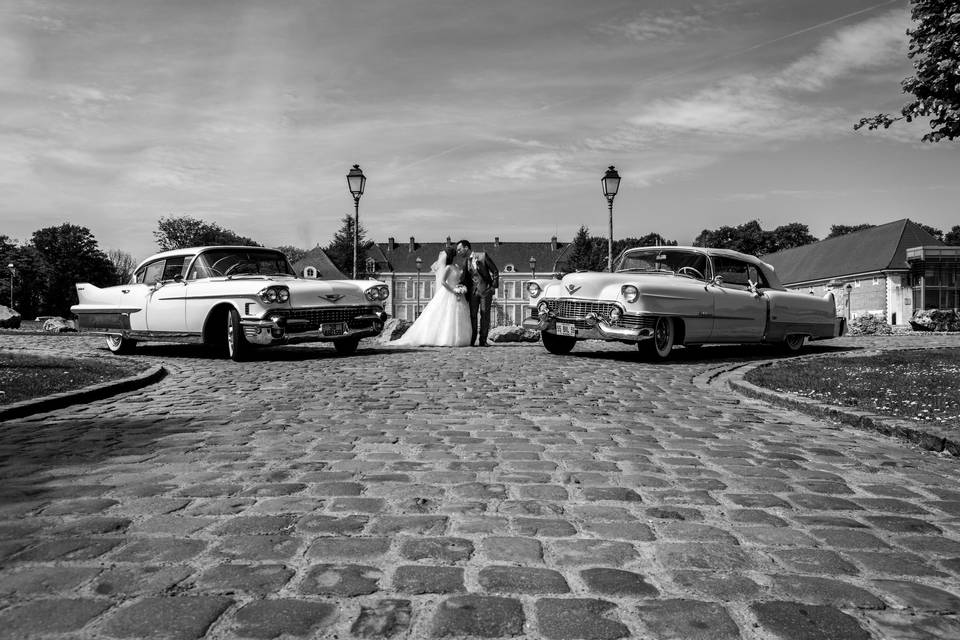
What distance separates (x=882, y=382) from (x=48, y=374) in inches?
355

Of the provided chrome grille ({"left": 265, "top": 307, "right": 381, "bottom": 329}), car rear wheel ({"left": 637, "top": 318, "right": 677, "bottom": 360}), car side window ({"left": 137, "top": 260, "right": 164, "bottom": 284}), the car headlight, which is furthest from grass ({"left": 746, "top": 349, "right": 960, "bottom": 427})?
car side window ({"left": 137, "top": 260, "right": 164, "bottom": 284})

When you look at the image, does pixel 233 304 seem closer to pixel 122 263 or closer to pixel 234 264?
pixel 234 264

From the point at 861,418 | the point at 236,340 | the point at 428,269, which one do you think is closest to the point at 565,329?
the point at 236,340

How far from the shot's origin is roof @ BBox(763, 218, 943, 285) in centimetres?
4934

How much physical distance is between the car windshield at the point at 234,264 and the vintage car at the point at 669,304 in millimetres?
4282

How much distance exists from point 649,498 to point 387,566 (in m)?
1.56

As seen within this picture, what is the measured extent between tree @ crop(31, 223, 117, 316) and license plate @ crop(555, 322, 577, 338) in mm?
78526

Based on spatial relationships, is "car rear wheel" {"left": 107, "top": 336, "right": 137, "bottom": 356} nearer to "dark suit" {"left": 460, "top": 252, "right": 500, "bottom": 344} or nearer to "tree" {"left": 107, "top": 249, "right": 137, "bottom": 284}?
"dark suit" {"left": 460, "top": 252, "right": 500, "bottom": 344}

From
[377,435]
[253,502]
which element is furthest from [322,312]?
[253,502]

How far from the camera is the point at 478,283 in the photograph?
1522 centimetres

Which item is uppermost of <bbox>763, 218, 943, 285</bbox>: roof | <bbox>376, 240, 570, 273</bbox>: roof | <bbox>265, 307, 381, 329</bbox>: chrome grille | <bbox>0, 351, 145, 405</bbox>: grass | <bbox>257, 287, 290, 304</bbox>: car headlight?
<bbox>376, 240, 570, 273</bbox>: roof

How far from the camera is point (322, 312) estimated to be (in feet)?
38.4

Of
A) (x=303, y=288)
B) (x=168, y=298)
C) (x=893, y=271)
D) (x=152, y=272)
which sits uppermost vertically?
(x=893, y=271)

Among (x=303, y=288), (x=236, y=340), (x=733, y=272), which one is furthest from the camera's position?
(x=733, y=272)
